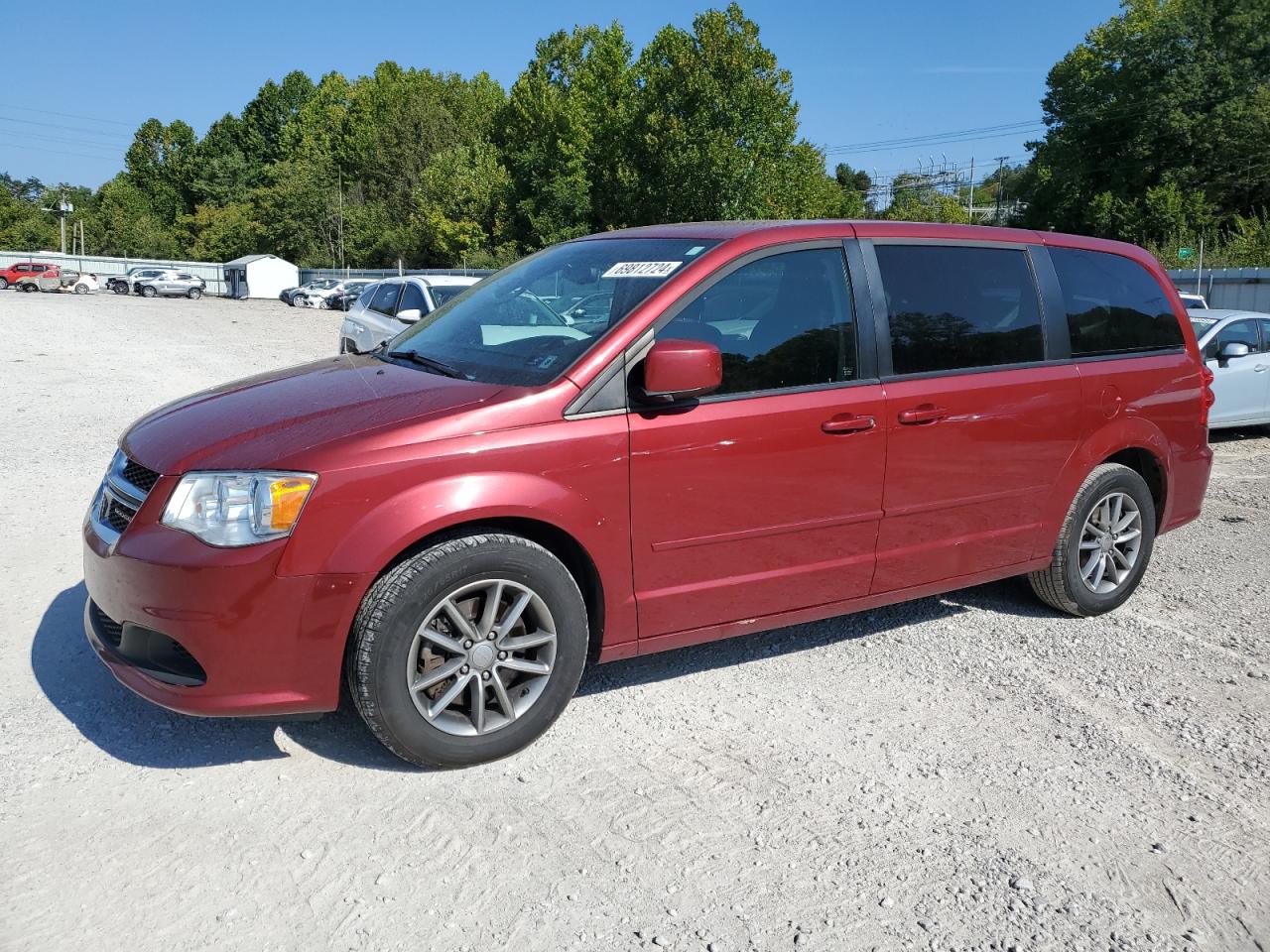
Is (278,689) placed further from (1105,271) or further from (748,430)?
(1105,271)

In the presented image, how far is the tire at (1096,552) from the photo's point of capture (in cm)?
506

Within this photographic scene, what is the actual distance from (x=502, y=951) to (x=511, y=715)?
1.03 m

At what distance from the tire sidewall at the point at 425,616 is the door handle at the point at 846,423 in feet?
3.95

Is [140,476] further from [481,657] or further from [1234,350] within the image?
[1234,350]

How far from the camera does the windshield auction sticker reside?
157 inches

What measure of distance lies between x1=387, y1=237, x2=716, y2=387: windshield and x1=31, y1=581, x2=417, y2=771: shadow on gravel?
4.53 feet

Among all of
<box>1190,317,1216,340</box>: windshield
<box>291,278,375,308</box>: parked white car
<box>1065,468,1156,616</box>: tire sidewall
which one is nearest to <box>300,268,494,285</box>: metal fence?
<box>291,278,375,308</box>: parked white car

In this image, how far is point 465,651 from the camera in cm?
347

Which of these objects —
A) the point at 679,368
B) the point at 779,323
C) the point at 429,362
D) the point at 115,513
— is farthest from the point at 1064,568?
the point at 115,513

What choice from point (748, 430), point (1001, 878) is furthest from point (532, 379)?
point (1001, 878)

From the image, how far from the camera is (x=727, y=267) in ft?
13.0

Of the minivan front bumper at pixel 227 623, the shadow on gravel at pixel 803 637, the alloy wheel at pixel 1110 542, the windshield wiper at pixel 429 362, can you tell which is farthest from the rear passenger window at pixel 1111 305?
the minivan front bumper at pixel 227 623

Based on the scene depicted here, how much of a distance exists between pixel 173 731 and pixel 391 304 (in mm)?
11055

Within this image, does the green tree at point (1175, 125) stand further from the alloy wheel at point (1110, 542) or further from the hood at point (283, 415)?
the hood at point (283, 415)
